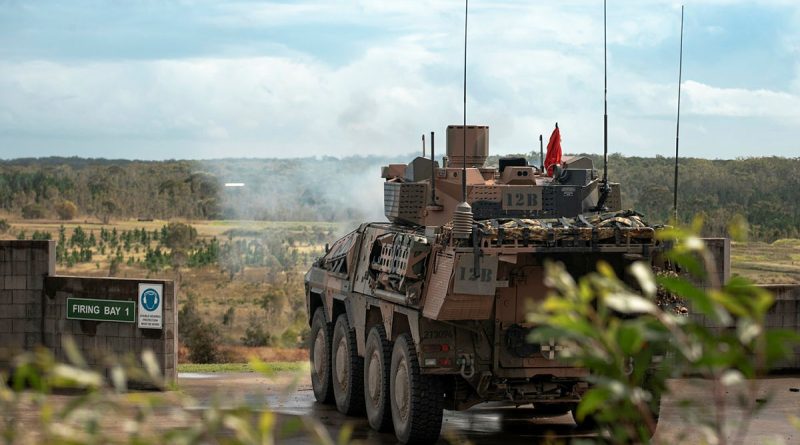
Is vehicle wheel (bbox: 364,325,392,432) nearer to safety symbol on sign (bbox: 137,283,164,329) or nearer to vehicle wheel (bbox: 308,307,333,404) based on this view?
vehicle wheel (bbox: 308,307,333,404)

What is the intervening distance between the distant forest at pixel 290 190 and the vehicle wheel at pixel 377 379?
6.85m

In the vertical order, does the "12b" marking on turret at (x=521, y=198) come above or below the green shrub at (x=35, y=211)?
above

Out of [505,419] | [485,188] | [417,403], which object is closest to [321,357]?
[505,419]

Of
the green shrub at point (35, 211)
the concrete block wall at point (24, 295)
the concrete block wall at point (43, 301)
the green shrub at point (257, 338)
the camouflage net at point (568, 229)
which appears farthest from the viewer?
the green shrub at point (35, 211)

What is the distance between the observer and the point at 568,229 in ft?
48.0

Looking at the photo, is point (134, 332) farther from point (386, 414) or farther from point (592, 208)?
point (592, 208)

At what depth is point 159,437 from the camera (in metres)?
5.36

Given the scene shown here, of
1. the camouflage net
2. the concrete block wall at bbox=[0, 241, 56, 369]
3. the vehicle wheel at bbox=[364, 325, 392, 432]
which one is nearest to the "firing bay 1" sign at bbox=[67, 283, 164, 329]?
the concrete block wall at bbox=[0, 241, 56, 369]

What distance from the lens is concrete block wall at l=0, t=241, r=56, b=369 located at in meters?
21.4

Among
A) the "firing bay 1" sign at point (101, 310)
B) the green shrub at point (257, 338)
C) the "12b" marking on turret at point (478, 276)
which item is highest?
the "12b" marking on turret at point (478, 276)

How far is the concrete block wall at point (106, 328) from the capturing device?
810 inches

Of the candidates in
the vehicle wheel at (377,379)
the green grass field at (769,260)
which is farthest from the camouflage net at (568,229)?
the green grass field at (769,260)

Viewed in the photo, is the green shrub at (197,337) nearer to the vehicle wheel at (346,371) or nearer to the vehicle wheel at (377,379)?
the vehicle wheel at (346,371)

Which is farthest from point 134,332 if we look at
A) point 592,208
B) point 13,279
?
point 592,208
